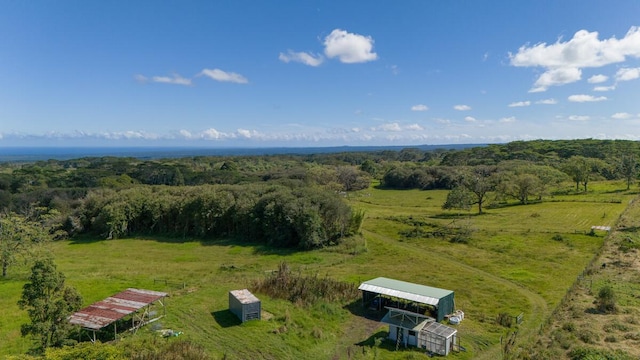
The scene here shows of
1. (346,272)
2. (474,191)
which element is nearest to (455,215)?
(474,191)

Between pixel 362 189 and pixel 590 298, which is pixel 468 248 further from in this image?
pixel 362 189

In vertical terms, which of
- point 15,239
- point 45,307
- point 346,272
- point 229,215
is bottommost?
point 346,272

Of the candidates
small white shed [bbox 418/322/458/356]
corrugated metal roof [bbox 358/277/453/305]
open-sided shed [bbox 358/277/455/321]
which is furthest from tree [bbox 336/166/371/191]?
small white shed [bbox 418/322/458/356]

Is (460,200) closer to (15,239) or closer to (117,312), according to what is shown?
(117,312)

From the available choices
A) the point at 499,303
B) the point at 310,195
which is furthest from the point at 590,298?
the point at 310,195

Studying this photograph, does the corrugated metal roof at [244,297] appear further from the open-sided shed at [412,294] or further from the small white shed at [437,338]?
the small white shed at [437,338]

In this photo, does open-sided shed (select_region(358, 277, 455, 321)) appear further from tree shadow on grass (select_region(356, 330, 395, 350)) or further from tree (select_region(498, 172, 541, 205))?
tree (select_region(498, 172, 541, 205))

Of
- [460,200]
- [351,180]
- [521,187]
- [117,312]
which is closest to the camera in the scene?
[117,312]

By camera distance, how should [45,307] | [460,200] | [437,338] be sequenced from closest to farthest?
[45,307] → [437,338] → [460,200]
